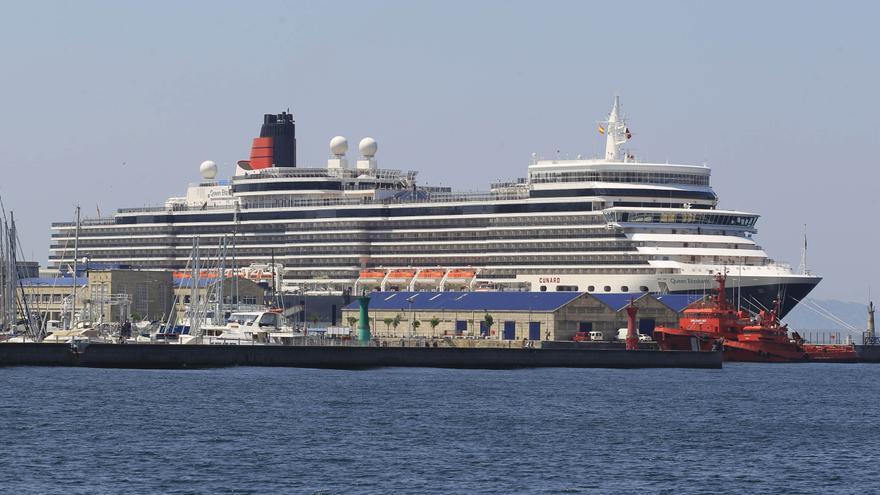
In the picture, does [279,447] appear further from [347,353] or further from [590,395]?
[347,353]

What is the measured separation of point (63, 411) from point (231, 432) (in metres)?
11.9

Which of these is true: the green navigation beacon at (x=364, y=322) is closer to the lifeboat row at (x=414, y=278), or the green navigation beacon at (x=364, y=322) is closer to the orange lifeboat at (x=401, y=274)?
the lifeboat row at (x=414, y=278)

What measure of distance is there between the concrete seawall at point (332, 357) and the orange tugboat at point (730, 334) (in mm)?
7025

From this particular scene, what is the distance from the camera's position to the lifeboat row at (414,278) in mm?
172125

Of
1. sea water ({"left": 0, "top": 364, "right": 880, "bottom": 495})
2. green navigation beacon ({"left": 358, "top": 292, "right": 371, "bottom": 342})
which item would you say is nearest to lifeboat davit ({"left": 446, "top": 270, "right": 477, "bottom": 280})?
green navigation beacon ({"left": 358, "top": 292, "right": 371, "bottom": 342})

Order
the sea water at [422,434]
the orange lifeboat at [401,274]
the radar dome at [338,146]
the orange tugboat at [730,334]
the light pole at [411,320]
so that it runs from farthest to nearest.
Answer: the radar dome at [338,146]
the orange lifeboat at [401,274]
the light pole at [411,320]
the orange tugboat at [730,334]
the sea water at [422,434]

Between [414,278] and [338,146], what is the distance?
23.6 m

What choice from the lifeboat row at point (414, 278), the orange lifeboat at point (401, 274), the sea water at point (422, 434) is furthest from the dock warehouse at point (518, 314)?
the sea water at point (422, 434)

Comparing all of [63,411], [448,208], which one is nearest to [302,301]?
[448,208]

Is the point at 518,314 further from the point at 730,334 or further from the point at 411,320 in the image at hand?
the point at 730,334

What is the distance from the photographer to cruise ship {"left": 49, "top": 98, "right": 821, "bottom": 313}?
6216 inches

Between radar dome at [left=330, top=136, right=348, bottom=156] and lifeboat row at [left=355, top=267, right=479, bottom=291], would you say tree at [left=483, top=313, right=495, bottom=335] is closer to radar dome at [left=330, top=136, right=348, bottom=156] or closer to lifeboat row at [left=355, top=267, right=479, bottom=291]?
lifeboat row at [left=355, top=267, right=479, bottom=291]

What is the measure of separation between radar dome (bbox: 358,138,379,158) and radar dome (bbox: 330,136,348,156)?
1.71 metres

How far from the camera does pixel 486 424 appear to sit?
79.3 meters
